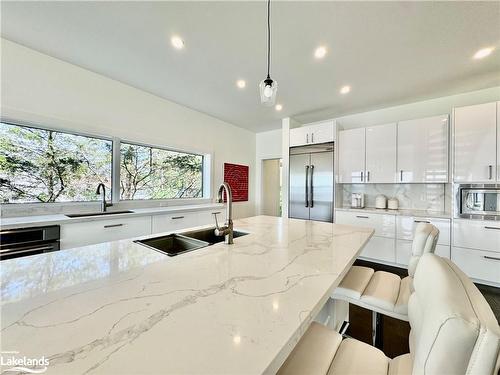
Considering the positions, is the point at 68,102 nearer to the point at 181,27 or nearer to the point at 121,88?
the point at 121,88

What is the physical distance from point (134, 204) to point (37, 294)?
2.55 metres

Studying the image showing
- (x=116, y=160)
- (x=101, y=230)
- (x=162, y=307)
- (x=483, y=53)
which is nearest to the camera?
(x=162, y=307)

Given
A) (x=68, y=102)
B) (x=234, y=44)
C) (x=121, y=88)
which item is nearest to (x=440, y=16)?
(x=234, y=44)

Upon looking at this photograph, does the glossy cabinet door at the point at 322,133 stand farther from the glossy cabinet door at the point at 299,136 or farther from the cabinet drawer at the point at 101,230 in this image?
the cabinet drawer at the point at 101,230

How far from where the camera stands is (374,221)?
322 centimetres

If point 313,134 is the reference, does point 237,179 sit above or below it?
below

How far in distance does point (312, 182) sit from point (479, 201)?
221cm

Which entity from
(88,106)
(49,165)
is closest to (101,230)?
(49,165)

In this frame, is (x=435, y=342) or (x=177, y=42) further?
(x=177, y=42)

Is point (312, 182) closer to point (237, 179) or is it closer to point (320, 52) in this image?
point (237, 179)

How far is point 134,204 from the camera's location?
3029 millimetres

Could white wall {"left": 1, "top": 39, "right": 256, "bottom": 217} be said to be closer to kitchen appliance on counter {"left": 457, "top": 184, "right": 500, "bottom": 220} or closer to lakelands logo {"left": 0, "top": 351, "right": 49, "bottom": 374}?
lakelands logo {"left": 0, "top": 351, "right": 49, "bottom": 374}

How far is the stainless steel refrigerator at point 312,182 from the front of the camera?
3.65 m

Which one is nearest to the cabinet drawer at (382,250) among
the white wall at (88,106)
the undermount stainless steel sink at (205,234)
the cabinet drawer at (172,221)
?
the undermount stainless steel sink at (205,234)
